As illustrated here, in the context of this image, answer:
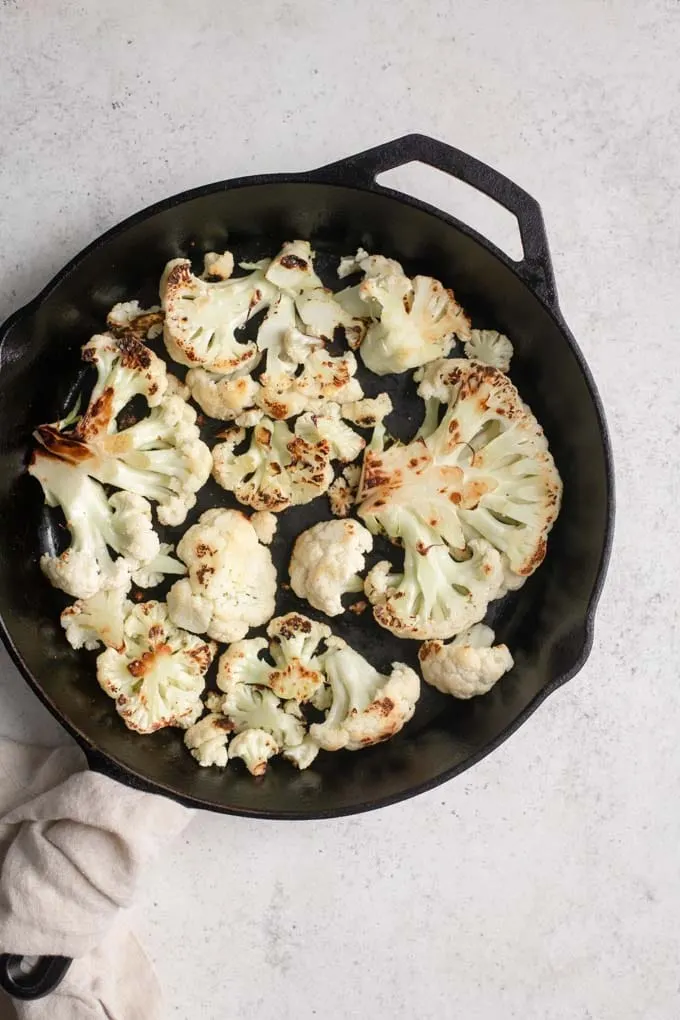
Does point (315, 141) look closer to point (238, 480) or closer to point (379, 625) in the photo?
point (238, 480)

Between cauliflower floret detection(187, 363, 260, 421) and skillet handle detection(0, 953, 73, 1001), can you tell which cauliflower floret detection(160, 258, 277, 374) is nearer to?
cauliflower floret detection(187, 363, 260, 421)

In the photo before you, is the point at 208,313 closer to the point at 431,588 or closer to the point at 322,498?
the point at 322,498

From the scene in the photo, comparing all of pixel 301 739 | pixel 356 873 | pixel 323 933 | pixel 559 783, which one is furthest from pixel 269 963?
pixel 559 783

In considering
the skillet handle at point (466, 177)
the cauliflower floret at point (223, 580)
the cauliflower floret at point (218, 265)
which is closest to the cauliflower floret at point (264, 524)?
the cauliflower floret at point (223, 580)

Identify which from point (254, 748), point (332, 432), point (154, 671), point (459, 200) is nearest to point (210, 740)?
point (254, 748)

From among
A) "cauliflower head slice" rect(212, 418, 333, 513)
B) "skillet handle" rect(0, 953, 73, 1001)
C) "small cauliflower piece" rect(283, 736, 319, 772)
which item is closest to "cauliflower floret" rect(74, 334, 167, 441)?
"cauliflower head slice" rect(212, 418, 333, 513)

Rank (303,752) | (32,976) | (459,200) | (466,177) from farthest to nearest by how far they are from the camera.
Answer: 1. (459,200)
2. (303,752)
3. (32,976)
4. (466,177)
